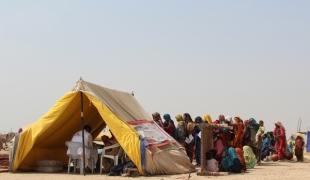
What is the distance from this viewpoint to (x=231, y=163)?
1416 centimetres

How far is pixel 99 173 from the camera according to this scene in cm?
1405

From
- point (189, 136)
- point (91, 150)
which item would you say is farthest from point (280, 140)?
point (91, 150)

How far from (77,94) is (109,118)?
1090 mm

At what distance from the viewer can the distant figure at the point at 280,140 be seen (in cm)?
2111

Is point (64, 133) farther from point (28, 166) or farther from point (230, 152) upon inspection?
point (230, 152)

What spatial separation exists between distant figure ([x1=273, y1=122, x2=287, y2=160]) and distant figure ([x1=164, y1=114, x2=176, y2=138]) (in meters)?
6.24

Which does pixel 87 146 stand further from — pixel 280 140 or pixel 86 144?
pixel 280 140

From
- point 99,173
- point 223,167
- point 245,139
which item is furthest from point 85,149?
point 245,139

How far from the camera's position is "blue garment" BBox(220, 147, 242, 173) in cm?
1411

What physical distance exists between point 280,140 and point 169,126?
638cm

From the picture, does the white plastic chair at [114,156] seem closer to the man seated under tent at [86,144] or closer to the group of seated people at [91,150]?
the group of seated people at [91,150]

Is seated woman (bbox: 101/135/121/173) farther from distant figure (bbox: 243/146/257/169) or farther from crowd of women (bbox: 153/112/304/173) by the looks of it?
distant figure (bbox: 243/146/257/169)

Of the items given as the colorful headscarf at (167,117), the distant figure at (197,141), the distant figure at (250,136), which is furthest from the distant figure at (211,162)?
the distant figure at (250,136)

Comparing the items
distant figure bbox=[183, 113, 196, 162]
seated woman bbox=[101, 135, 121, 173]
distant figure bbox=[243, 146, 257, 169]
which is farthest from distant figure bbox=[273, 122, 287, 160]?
seated woman bbox=[101, 135, 121, 173]
